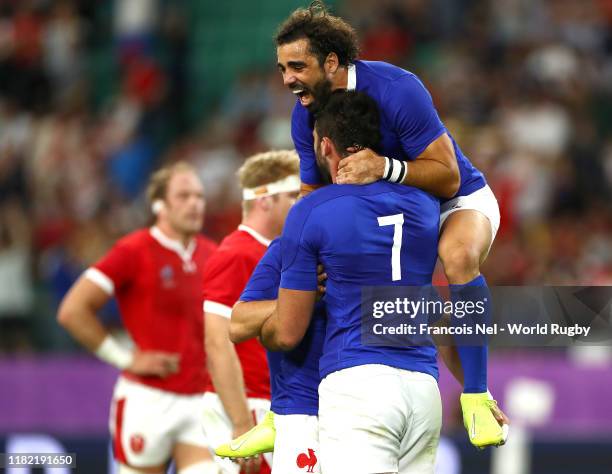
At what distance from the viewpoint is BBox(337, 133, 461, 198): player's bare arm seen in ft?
15.4

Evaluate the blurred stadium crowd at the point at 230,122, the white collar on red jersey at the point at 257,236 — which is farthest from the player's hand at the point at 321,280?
the blurred stadium crowd at the point at 230,122

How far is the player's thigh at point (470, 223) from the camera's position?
4957 mm

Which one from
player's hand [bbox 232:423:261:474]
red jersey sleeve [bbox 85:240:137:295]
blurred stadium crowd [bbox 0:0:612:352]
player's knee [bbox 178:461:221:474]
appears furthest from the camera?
blurred stadium crowd [bbox 0:0:612:352]

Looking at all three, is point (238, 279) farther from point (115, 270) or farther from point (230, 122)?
point (230, 122)

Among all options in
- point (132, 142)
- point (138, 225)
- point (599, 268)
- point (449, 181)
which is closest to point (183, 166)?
point (449, 181)

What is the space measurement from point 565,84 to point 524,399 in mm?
3976

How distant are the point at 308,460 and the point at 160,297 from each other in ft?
8.48

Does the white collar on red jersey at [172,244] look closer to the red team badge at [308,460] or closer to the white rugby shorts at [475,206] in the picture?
the white rugby shorts at [475,206]

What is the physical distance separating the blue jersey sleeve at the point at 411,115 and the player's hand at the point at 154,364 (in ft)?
8.43

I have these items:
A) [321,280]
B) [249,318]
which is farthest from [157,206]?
[321,280]

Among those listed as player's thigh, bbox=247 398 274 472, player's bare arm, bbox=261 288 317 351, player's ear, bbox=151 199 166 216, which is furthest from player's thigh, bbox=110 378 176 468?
player's bare arm, bbox=261 288 317 351

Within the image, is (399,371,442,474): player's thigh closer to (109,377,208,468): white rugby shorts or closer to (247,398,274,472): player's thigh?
(247,398,274,472): player's thigh

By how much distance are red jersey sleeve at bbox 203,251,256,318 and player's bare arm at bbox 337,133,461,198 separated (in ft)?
3.69

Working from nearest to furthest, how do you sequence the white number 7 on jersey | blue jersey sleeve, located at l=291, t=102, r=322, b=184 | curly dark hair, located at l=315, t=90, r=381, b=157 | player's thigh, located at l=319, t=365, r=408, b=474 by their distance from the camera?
player's thigh, located at l=319, t=365, r=408, b=474
the white number 7 on jersey
curly dark hair, located at l=315, t=90, r=381, b=157
blue jersey sleeve, located at l=291, t=102, r=322, b=184
